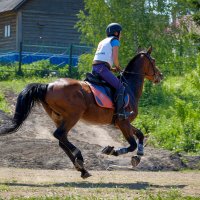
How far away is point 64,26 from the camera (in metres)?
44.8

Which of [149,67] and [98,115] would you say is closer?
[98,115]

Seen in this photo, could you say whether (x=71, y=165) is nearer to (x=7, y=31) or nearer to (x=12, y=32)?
(x=12, y=32)

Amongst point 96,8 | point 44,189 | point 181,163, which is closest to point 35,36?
point 96,8

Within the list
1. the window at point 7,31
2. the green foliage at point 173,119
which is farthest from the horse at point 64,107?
the window at point 7,31

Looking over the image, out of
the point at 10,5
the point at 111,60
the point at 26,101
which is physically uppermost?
the point at 111,60

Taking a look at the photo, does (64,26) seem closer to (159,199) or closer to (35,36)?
(35,36)

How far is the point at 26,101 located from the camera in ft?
40.9

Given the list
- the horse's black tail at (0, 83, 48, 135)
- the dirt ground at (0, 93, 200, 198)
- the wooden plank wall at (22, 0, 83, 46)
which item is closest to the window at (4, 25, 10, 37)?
the wooden plank wall at (22, 0, 83, 46)

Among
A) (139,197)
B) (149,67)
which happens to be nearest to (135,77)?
(149,67)

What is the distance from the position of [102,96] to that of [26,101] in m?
1.50

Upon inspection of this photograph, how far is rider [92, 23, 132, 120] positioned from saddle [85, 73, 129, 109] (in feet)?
0.28

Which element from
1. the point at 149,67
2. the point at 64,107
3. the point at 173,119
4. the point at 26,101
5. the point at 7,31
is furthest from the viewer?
the point at 7,31

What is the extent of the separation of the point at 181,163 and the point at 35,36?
29995mm

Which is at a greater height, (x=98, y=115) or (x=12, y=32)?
(x=98, y=115)
